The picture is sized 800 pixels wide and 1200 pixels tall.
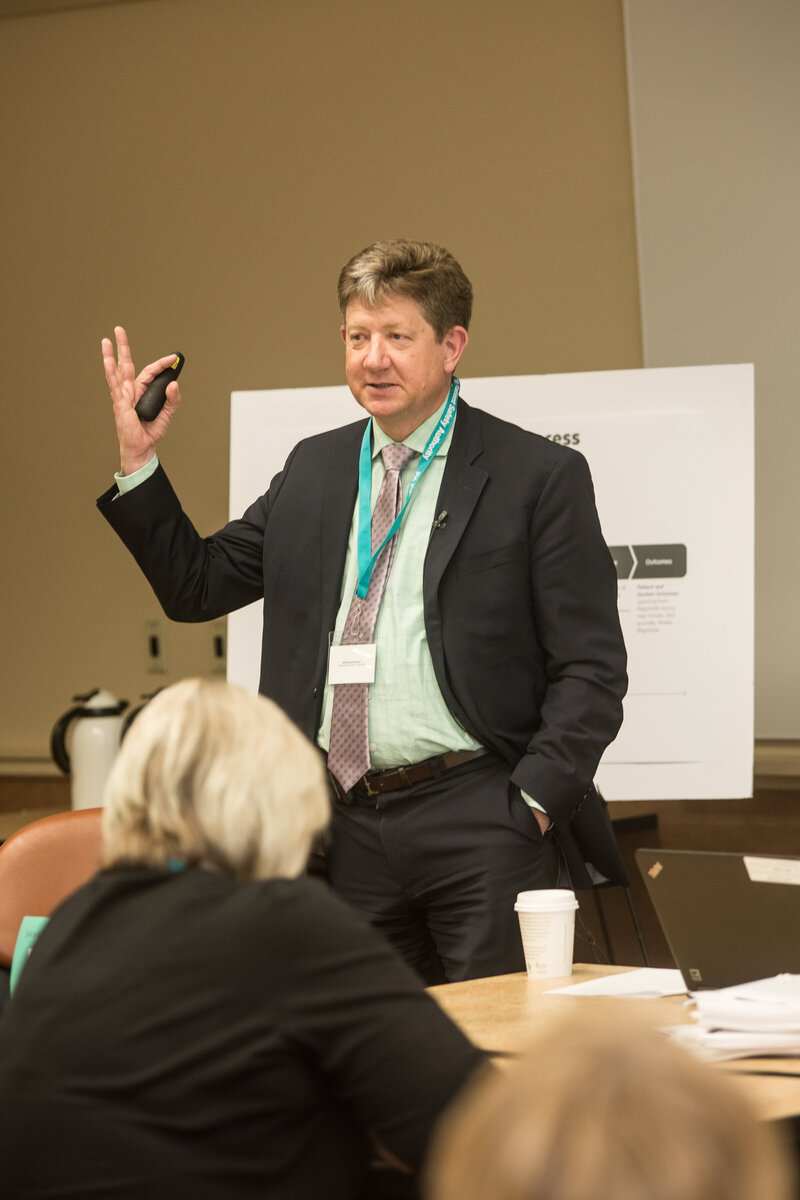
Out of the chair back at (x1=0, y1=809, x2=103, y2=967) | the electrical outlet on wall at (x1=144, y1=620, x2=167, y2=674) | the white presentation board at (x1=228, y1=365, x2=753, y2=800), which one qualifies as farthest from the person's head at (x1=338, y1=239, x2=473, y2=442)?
the electrical outlet on wall at (x1=144, y1=620, x2=167, y2=674)

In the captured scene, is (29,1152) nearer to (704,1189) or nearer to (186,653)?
(704,1189)

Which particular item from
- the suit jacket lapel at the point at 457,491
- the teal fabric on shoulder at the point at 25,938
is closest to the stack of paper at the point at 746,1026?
the teal fabric on shoulder at the point at 25,938

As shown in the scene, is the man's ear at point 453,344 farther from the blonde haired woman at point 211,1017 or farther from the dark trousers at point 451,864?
the blonde haired woman at point 211,1017

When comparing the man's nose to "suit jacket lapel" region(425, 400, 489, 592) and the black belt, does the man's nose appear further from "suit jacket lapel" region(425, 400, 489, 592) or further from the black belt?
the black belt

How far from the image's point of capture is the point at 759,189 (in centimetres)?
435

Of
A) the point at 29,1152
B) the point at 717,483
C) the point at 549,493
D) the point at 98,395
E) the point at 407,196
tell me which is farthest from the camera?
the point at 98,395

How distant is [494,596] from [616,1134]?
5.83 feet

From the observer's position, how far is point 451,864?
2252 mm

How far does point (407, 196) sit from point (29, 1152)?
4276 mm

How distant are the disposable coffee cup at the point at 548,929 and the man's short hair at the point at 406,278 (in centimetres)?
108

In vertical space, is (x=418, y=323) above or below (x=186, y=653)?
above

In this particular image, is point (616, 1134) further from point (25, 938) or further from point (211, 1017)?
point (25, 938)

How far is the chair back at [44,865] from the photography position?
2160 mm

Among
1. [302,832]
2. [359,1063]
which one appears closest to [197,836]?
[302,832]
